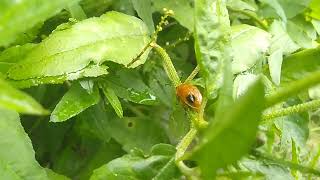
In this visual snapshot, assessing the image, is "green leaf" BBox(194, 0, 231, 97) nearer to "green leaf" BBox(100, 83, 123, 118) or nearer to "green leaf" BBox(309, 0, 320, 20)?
"green leaf" BBox(100, 83, 123, 118)

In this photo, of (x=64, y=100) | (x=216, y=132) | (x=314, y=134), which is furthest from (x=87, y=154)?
(x=216, y=132)

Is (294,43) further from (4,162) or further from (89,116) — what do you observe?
(4,162)

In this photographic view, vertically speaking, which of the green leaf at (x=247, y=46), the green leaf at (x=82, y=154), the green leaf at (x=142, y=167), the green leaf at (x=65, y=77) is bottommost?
the green leaf at (x=82, y=154)

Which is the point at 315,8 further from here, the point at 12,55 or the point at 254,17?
the point at 12,55

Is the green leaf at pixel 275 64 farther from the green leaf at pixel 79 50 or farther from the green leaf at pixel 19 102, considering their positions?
the green leaf at pixel 19 102

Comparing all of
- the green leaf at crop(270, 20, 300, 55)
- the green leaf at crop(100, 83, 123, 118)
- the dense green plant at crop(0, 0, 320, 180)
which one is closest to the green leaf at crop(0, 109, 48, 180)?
the dense green plant at crop(0, 0, 320, 180)

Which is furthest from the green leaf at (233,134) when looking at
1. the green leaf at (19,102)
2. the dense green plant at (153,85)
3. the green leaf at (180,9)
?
the green leaf at (180,9)
